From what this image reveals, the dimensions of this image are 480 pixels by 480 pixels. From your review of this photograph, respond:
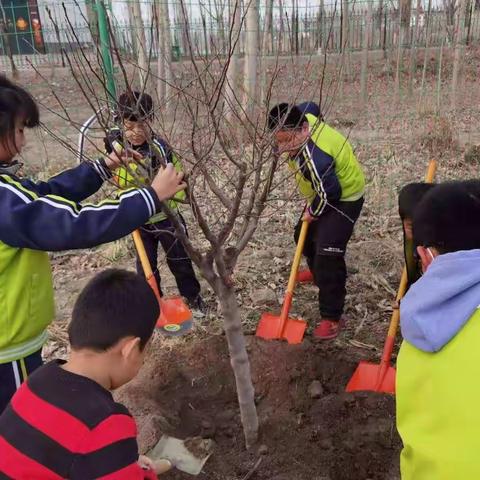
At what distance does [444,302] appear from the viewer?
4.04ft

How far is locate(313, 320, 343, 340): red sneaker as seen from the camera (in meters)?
3.20

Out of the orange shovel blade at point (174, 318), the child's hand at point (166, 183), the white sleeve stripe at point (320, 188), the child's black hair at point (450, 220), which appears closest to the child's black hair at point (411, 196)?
the child's black hair at point (450, 220)

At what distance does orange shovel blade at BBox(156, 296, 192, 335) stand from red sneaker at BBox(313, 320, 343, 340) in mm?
757

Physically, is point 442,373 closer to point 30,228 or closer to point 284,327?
point 30,228

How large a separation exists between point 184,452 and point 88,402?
122 centimetres

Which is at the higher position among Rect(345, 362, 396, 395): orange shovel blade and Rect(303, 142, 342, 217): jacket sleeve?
Rect(303, 142, 342, 217): jacket sleeve

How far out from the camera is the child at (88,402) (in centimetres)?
119

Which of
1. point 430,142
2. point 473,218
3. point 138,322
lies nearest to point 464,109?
point 430,142

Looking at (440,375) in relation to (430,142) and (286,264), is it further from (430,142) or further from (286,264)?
(430,142)

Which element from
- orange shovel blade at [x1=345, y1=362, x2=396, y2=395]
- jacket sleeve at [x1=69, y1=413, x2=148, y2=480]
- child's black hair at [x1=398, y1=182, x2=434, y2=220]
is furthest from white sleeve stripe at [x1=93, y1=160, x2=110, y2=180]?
orange shovel blade at [x1=345, y1=362, x2=396, y2=395]

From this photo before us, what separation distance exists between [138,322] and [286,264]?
290 centimetres

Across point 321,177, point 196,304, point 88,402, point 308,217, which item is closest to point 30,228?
point 88,402

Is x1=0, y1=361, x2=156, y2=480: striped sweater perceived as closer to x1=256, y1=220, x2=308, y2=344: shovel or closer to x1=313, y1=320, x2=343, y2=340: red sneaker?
x1=256, y1=220, x2=308, y2=344: shovel

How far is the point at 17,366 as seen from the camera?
6.31ft
